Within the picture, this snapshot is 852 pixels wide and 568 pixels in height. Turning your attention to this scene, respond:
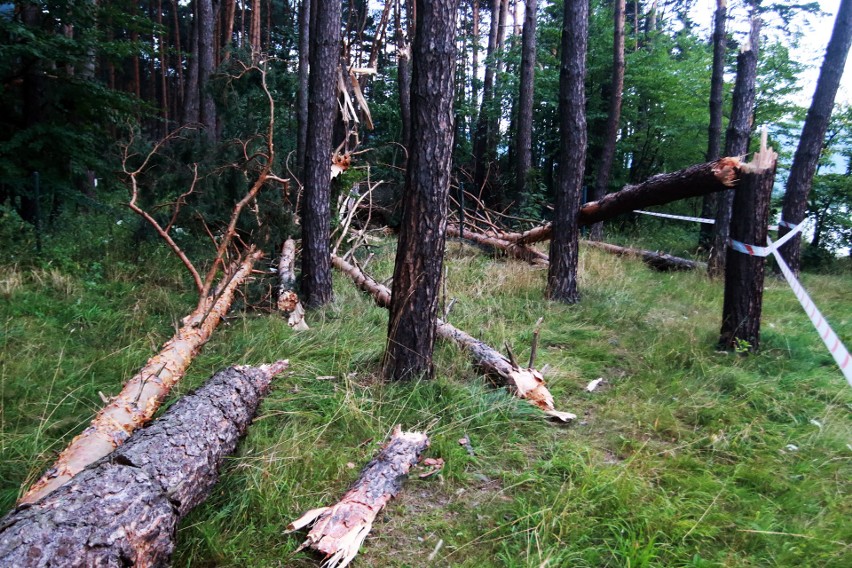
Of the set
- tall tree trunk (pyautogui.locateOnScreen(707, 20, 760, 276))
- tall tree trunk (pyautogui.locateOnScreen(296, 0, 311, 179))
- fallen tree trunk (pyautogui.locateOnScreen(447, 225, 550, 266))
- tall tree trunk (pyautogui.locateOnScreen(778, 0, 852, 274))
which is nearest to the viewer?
tall tree trunk (pyautogui.locateOnScreen(707, 20, 760, 276))

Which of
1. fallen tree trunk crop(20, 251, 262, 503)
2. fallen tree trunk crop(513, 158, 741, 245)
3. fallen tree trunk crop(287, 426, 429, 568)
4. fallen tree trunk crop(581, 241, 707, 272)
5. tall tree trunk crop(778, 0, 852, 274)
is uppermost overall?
tall tree trunk crop(778, 0, 852, 274)

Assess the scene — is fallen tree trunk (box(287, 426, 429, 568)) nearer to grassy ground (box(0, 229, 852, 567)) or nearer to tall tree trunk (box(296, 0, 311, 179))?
grassy ground (box(0, 229, 852, 567))

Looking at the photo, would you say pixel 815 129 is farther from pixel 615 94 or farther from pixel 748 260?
pixel 748 260

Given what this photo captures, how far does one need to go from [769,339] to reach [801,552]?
11.2ft

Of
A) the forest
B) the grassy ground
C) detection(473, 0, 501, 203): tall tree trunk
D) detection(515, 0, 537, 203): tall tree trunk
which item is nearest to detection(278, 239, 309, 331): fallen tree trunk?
the forest

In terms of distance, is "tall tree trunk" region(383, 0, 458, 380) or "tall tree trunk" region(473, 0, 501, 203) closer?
"tall tree trunk" region(383, 0, 458, 380)

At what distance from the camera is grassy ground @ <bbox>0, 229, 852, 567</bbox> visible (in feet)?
8.07

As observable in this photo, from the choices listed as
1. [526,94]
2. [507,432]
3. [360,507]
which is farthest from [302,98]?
[360,507]

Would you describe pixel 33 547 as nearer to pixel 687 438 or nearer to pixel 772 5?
pixel 687 438

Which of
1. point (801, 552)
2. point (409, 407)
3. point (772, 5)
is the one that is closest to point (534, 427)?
point (409, 407)

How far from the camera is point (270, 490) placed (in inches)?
107

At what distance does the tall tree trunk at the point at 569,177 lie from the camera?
6.82m

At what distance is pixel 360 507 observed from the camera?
8.53 ft

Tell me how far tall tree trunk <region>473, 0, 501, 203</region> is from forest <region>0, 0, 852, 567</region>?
23.1ft
